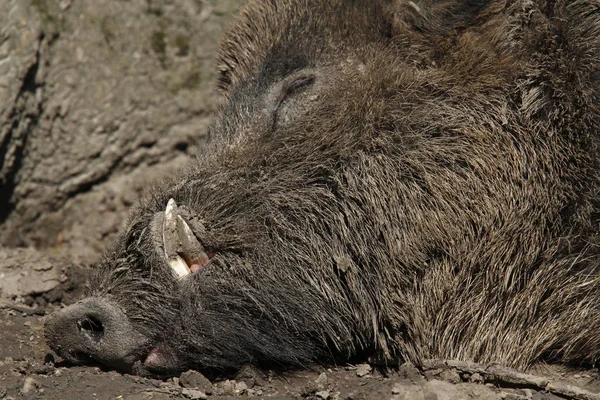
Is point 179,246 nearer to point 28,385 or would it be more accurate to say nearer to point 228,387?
point 228,387

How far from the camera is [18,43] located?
16.0 ft

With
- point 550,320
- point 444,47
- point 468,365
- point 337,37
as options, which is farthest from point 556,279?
point 337,37

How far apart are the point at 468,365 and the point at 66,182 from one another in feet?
10.4

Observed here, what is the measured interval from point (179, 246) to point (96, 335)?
53 centimetres

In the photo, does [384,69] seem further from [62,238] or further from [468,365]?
[62,238]

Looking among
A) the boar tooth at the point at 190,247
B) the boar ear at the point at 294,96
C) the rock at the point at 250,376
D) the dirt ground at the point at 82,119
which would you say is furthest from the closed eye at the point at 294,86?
the dirt ground at the point at 82,119

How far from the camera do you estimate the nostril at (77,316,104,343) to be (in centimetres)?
354

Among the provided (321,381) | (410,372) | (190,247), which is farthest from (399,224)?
(190,247)

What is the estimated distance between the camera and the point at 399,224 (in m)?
3.63

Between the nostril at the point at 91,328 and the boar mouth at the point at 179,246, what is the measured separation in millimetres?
420

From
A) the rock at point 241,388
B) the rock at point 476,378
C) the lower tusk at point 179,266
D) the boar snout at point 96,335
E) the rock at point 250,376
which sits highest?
the lower tusk at point 179,266

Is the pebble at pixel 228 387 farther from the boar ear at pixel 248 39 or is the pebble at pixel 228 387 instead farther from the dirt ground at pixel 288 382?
the boar ear at pixel 248 39

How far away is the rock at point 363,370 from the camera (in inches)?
141

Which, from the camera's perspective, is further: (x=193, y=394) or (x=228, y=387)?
(x=228, y=387)
